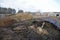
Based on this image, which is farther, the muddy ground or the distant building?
the distant building

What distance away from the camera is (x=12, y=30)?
3.10 meters

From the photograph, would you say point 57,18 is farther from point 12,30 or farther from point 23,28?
point 12,30

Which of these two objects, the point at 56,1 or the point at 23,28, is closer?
the point at 23,28

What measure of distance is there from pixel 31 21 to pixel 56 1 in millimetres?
1245

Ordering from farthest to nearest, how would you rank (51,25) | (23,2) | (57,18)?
(23,2)
(57,18)
(51,25)

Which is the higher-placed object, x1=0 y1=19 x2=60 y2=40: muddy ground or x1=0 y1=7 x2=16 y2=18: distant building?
x1=0 y1=7 x2=16 y2=18: distant building

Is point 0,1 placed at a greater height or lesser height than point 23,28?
greater

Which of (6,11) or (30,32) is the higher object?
(6,11)

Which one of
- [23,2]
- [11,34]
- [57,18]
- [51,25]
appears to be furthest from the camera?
[23,2]

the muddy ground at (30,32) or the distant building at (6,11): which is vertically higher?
the distant building at (6,11)

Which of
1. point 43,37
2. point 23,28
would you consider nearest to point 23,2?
point 23,28

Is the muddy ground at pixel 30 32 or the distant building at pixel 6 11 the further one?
the distant building at pixel 6 11

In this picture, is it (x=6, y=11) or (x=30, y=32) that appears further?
(x=6, y=11)

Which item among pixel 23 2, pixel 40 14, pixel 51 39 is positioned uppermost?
pixel 23 2
